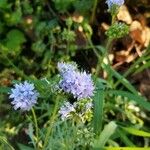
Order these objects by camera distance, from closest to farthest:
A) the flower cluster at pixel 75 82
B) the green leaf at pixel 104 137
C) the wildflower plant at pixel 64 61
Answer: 1. the flower cluster at pixel 75 82
2. the green leaf at pixel 104 137
3. the wildflower plant at pixel 64 61

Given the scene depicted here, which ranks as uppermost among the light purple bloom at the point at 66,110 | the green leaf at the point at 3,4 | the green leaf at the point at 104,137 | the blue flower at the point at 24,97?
the green leaf at the point at 3,4

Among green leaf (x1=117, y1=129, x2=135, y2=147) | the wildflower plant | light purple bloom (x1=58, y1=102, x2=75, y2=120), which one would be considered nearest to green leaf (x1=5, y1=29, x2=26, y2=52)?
the wildflower plant

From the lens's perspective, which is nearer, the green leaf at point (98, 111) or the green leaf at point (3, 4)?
the green leaf at point (98, 111)

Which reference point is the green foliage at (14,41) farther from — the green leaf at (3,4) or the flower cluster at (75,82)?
the flower cluster at (75,82)

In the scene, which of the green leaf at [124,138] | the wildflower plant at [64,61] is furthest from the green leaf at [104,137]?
the green leaf at [124,138]

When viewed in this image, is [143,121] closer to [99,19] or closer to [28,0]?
[99,19]

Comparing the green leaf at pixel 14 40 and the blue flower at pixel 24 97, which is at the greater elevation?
the green leaf at pixel 14 40

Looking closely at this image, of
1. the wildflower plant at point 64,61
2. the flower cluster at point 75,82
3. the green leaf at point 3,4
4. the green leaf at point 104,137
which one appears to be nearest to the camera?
the flower cluster at point 75,82
